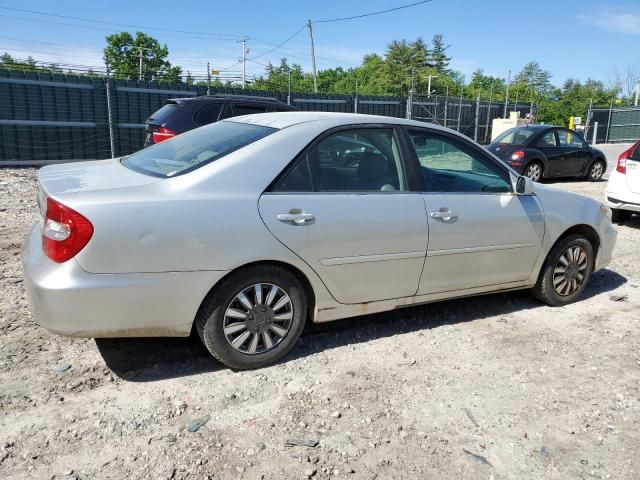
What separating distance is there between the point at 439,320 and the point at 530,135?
9813 millimetres

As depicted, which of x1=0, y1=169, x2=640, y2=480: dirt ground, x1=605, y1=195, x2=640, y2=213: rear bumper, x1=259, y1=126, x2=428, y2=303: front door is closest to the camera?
x1=0, y1=169, x2=640, y2=480: dirt ground

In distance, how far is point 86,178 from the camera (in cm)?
331

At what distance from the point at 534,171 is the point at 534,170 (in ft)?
0.08

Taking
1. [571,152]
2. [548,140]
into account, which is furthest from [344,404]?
[571,152]

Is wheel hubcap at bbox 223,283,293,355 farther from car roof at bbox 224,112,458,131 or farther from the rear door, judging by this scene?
the rear door

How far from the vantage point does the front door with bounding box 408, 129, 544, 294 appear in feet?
12.8

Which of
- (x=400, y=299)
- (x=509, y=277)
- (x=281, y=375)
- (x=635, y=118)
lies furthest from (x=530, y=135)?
(x=635, y=118)

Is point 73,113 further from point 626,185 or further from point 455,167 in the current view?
point 626,185

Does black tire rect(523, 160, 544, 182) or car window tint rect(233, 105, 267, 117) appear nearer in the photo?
car window tint rect(233, 105, 267, 117)

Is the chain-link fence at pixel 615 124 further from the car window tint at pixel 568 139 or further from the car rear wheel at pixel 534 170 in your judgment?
the car rear wheel at pixel 534 170

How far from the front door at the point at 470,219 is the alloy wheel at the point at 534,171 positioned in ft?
29.1

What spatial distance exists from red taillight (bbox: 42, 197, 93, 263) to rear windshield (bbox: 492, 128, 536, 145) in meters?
11.7

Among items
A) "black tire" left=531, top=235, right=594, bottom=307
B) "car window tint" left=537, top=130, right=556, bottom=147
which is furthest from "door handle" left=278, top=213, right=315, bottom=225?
"car window tint" left=537, top=130, right=556, bottom=147

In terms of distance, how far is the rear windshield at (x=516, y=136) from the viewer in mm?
12812
